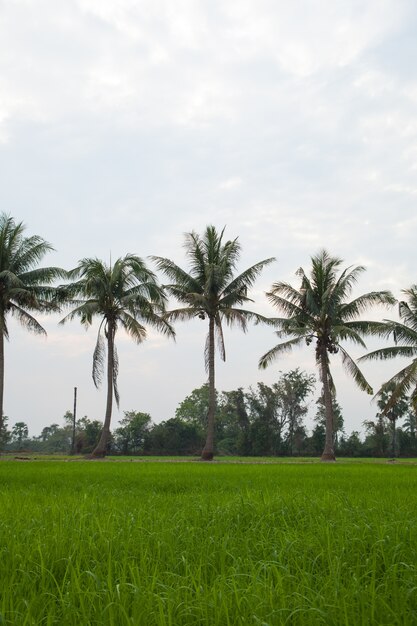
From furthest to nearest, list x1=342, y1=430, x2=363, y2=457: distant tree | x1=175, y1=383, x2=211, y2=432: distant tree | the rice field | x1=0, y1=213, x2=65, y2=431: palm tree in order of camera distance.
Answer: x1=175, y1=383, x2=211, y2=432: distant tree, x1=342, y1=430, x2=363, y2=457: distant tree, x1=0, y1=213, x2=65, y2=431: palm tree, the rice field

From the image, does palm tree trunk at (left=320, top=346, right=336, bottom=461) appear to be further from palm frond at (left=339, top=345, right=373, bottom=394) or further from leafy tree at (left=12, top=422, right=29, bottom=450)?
leafy tree at (left=12, top=422, right=29, bottom=450)

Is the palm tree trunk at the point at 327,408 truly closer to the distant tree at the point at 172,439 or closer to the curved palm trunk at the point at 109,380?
the curved palm trunk at the point at 109,380

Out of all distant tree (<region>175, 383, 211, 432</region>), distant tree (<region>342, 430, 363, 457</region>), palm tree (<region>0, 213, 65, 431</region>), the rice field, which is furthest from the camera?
distant tree (<region>175, 383, 211, 432</region>)

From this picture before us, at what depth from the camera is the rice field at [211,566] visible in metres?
2.42

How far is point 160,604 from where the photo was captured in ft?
7.50

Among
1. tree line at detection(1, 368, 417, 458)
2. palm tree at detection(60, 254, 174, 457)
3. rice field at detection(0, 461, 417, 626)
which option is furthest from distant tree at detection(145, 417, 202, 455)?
rice field at detection(0, 461, 417, 626)

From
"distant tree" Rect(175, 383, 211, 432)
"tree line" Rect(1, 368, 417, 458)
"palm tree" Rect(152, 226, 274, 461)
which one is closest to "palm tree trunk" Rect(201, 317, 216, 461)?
"palm tree" Rect(152, 226, 274, 461)

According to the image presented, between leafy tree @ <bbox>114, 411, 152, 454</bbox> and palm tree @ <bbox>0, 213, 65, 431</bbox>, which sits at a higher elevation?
palm tree @ <bbox>0, 213, 65, 431</bbox>

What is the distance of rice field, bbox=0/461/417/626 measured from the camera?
2424 millimetres

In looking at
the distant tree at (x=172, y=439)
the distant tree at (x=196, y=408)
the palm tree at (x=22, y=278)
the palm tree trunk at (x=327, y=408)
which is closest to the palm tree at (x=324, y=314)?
the palm tree trunk at (x=327, y=408)

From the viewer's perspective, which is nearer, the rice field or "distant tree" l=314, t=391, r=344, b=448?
the rice field

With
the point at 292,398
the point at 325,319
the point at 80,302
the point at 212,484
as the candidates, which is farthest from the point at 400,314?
the point at 292,398

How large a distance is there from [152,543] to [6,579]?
1114mm

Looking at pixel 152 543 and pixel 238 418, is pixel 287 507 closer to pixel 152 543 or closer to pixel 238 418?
pixel 152 543
